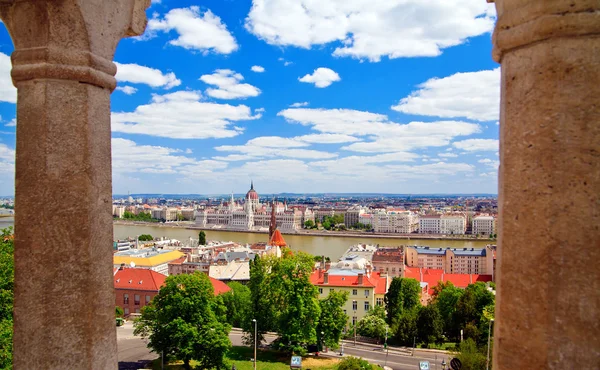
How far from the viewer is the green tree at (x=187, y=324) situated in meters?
13.2

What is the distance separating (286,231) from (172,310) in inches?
2961

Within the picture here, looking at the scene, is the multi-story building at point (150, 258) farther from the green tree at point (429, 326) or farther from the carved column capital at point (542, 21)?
the carved column capital at point (542, 21)

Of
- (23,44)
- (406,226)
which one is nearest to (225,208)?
(406,226)

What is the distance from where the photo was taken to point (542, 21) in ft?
4.29

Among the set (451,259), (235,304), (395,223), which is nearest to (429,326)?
(235,304)

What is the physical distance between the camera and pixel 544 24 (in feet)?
4.28

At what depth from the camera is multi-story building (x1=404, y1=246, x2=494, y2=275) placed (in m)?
41.0

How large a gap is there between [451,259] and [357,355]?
2761 cm

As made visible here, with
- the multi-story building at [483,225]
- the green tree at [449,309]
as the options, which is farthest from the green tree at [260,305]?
the multi-story building at [483,225]

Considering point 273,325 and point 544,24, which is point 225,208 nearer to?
point 273,325

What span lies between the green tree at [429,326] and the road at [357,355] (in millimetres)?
914

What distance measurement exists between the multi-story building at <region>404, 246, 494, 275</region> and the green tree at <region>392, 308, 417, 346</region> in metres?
23.2

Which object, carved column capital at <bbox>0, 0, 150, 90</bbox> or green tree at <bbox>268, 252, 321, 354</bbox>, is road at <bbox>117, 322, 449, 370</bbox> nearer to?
green tree at <bbox>268, 252, 321, 354</bbox>

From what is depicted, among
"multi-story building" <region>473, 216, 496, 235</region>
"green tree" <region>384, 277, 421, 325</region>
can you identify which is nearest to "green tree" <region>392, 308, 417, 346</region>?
"green tree" <region>384, 277, 421, 325</region>
